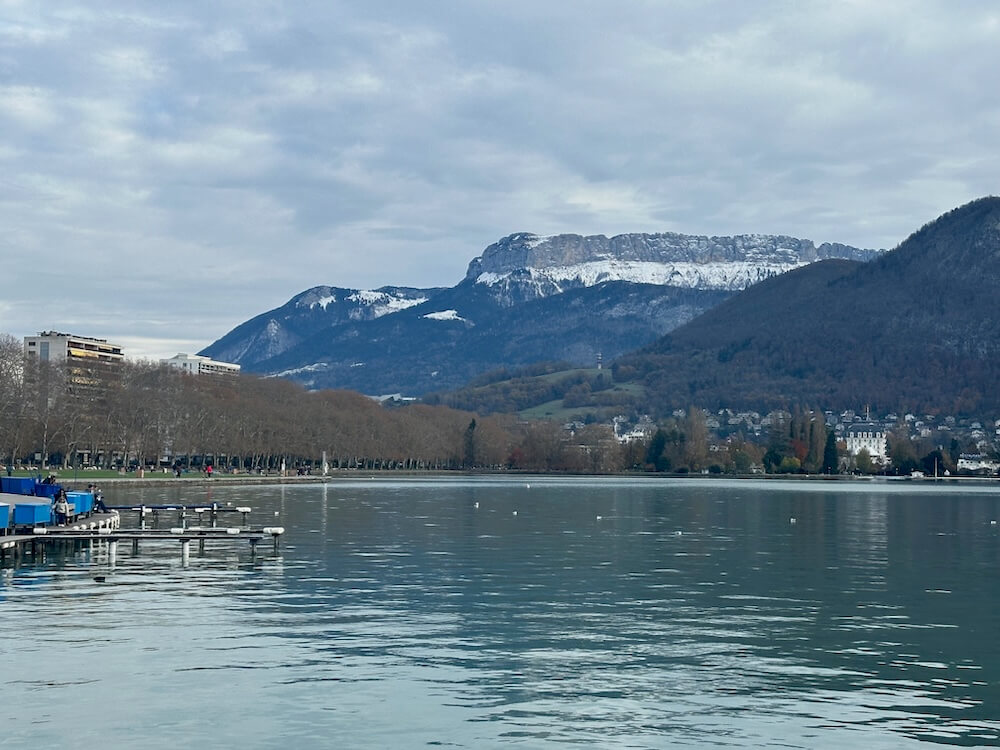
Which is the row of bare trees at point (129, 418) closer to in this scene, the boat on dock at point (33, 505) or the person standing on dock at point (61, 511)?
the boat on dock at point (33, 505)

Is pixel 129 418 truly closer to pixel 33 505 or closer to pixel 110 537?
pixel 33 505

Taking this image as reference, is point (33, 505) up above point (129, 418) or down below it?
below

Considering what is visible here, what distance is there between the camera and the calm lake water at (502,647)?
75.0 ft

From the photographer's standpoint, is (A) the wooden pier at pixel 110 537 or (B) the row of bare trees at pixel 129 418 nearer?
(A) the wooden pier at pixel 110 537

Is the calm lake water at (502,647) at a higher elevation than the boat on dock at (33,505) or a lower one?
lower

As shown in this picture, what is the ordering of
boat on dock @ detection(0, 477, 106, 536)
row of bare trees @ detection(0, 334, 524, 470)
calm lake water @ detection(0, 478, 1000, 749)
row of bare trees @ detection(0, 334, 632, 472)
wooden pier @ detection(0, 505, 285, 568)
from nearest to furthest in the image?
calm lake water @ detection(0, 478, 1000, 749), wooden pier @ detection(0, 505, 285, 568), boat on dock @ detection(0, 477, 106, 536), row of bare trees @ detection(0, 334, 524, 470), row of bare trees @ detection(0, 334, 632, 472)

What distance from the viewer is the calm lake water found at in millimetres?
22875

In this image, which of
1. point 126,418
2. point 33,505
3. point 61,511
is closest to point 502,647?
point 33,505

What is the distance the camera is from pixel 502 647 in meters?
30.7

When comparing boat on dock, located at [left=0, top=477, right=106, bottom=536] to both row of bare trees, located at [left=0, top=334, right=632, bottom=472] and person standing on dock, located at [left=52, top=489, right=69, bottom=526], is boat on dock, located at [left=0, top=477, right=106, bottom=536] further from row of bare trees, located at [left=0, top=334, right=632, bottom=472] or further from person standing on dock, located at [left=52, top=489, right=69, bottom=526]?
row of bare trees, located at [left=0, top=334, right=632, bottom=472]

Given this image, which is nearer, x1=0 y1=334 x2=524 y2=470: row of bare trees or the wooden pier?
the wooden pier

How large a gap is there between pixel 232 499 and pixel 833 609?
7592cm

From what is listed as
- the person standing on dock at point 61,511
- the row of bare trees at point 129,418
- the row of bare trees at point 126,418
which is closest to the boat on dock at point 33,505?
the person standing on dock at point 61,511

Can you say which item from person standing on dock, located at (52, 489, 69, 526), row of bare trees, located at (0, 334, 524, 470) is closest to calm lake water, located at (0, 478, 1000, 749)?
person standing on dock, located at (52, 489, 69, 526)
